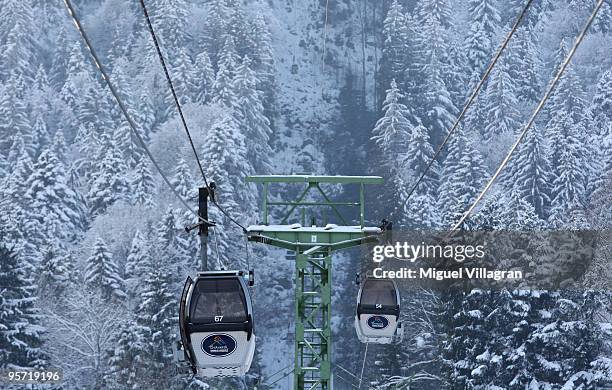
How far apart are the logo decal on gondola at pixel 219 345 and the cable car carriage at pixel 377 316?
33.7ft

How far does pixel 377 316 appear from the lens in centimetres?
3175

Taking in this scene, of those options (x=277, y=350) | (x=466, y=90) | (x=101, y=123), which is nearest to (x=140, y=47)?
(x=101, y=123)

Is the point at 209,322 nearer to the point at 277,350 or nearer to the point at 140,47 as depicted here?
the point at 277,350

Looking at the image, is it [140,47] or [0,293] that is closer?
[0,293]

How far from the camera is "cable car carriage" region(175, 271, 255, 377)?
21.2 meters

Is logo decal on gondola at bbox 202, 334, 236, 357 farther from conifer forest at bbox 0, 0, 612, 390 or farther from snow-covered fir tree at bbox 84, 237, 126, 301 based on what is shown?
snow-covered fir tree at bbox 84, 237, 126, 301

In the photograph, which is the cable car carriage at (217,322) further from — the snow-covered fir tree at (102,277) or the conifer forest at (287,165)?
the snow-covered fir tree at (102,277)

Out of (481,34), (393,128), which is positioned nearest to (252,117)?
(393,128)

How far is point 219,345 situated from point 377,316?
10.9 m

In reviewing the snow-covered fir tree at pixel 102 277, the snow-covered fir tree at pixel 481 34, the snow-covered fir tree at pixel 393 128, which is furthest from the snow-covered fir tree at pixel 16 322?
the snow-covered fir tree at pixel 481 34

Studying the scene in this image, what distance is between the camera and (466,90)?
126m

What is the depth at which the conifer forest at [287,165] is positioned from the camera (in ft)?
212

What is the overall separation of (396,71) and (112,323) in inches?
2209

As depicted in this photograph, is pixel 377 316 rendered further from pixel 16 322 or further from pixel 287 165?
pixel 287 165
